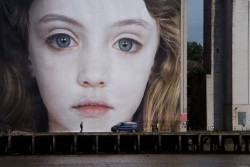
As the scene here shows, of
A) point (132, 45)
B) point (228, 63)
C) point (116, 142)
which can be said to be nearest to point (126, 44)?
point (132, 45)

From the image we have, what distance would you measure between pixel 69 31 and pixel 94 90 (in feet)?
15.5

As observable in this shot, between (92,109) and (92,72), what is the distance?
106 inches

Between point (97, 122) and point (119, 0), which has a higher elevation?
point (119, 0)

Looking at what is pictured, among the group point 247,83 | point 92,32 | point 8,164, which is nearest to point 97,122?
point 92,32

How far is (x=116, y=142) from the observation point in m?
60.7

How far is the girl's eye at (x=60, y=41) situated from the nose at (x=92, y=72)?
1661 millimetres

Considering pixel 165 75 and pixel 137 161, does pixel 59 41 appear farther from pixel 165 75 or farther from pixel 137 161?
pixel 137 161

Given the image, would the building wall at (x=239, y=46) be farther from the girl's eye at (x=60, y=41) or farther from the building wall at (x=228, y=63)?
the girl's eye at (x=60, y=41)

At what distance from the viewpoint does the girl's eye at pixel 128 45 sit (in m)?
64.8

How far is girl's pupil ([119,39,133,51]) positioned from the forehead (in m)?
1.70

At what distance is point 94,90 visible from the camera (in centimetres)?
6391

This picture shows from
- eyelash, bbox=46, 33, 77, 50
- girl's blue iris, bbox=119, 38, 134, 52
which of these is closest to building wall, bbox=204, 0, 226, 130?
girl's blue iris, bbox=119, 38, 134, 52

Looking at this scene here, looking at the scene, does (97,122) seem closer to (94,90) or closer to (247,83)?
(94,90)

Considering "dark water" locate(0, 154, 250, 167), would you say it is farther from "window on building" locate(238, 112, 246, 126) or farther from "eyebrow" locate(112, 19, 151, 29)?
"window on building" locate(238, 112, 246, 126)
